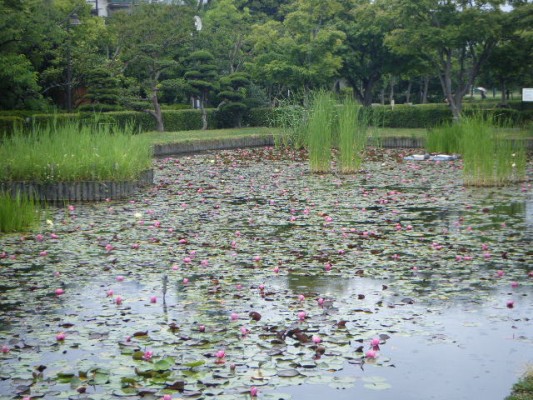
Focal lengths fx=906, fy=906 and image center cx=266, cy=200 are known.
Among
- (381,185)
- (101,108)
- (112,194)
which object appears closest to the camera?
(112,194)

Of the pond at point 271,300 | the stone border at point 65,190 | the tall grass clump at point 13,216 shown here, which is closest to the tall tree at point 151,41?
the stone border at point 65,190

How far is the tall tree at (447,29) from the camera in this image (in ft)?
88.1

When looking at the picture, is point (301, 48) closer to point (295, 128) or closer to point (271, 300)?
point (295, 128)

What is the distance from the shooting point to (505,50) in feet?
93.4

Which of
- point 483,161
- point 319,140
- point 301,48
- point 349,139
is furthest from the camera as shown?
point 301,48

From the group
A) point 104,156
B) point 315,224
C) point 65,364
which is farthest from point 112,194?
point 65,364

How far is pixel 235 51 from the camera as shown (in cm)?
3469

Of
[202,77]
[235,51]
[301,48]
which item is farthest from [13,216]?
[235,51]

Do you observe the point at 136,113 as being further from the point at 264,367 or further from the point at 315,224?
the point at 264,367

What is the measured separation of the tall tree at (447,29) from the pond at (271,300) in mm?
16295

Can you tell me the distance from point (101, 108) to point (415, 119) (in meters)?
11.0

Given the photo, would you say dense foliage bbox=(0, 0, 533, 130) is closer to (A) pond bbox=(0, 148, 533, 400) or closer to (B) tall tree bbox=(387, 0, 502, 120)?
(B) tall tree bbox=(387, 0, 502, 120)

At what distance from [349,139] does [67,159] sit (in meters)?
4.90

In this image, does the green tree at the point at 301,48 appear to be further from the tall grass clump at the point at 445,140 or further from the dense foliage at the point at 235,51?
the tall grass clump at the point at 445,140
